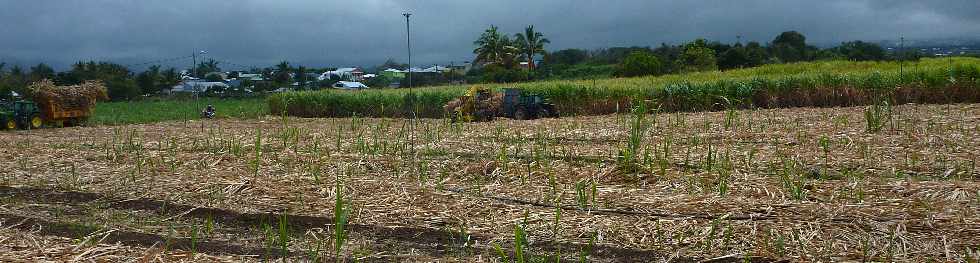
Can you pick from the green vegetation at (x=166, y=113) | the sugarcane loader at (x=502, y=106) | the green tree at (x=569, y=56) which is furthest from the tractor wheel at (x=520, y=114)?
the green tree at (x=569, y=56)

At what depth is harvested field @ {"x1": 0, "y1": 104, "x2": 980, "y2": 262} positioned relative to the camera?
5238 millimetres

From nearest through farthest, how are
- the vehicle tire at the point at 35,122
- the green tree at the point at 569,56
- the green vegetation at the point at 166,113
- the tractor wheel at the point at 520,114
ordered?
1. the tractor wheel at the point at 520,114
2. the vehicle tire at the point at 35,122
3. the green vegetation at the point at 166,113
4. the green tree at the point at 569,56

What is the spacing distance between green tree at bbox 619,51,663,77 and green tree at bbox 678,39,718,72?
109 inches

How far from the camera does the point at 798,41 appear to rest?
70.0 m

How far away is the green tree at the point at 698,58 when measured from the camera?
5222cm

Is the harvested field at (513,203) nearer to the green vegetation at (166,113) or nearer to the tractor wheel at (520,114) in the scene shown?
the tractor wheel at (520,114)

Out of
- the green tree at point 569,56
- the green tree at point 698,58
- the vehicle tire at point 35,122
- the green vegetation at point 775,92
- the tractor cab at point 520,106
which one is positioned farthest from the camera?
the green tree at point 569,56

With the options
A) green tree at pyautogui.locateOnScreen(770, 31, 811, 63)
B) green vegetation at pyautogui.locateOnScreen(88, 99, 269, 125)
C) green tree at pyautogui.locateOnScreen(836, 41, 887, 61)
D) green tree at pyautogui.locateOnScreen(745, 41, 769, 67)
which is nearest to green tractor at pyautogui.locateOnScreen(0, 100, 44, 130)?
green vegetation at pyautogui.locateOnScreen(88, 99, 269, 125)

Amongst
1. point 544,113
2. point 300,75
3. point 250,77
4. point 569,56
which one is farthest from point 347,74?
point 544,113

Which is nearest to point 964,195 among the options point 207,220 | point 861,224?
point 861,224

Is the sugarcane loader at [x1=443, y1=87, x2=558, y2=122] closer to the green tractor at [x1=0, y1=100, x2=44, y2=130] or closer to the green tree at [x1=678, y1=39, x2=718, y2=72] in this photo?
the green tractor at [x1=0, y1=100, x2=44, y2=130]

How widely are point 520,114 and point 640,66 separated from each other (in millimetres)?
30184

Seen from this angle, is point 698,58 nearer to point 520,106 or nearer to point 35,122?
point 520,106

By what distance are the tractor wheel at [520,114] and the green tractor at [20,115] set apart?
13.3 metres
